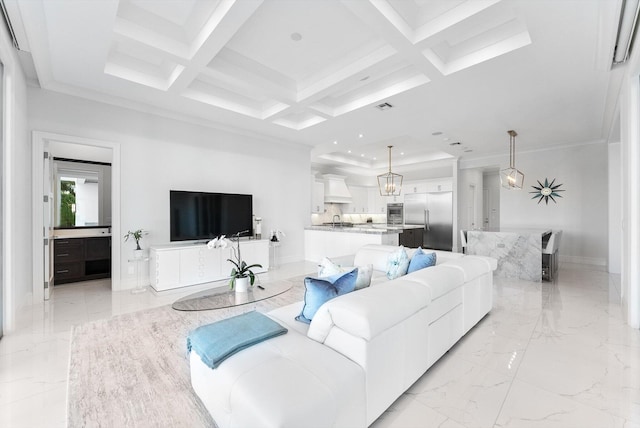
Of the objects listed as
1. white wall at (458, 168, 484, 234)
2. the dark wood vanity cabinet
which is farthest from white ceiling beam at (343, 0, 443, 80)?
white wall at (458, 168, 484, 234)

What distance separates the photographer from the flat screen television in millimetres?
4707

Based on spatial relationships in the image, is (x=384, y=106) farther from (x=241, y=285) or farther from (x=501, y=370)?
(x=501, y=370)

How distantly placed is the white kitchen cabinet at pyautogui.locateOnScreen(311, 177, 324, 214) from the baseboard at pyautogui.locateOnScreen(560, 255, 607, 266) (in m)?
6.12

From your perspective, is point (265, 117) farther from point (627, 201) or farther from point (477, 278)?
point (627, 201)

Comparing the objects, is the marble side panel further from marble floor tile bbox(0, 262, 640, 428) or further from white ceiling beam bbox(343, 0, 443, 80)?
white ceiling beam bbox(343, 0, 443, 80)

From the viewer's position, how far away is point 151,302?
3.79m

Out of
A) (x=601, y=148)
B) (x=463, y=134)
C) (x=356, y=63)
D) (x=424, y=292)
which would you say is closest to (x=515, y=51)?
(x=356, y=63)

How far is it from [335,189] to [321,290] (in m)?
6.98

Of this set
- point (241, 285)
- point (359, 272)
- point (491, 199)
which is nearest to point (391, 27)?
point (359, 272)

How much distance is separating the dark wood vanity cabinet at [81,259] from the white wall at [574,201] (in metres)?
9.39

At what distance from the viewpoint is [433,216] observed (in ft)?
28.0

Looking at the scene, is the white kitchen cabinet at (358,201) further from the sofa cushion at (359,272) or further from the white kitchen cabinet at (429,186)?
the sofa cushion at (359,272)

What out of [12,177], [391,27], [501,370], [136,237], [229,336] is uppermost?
[391,27]

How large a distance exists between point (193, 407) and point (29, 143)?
13.4 ft
